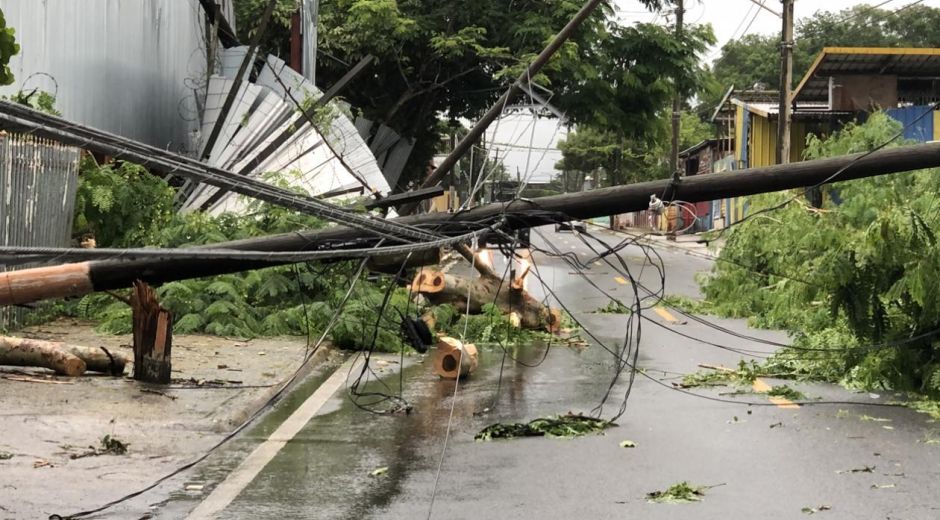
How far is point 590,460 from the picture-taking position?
8500 millimetres

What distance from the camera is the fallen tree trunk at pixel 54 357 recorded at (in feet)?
36.6

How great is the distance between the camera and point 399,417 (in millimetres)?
10430

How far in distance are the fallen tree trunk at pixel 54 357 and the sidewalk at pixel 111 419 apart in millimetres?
123

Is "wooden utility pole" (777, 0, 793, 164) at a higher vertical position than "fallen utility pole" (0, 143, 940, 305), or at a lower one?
higher

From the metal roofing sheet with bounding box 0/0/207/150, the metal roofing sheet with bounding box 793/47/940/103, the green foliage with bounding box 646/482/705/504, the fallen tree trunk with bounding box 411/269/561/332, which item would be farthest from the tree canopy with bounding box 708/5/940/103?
the green foliage with bounding box 646/482/705/504

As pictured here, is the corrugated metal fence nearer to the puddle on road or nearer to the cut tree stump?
the cut tree stump

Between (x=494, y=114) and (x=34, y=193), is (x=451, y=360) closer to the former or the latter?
(x=494, y=114)

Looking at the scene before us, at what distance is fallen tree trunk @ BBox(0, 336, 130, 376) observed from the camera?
11164 millimetres

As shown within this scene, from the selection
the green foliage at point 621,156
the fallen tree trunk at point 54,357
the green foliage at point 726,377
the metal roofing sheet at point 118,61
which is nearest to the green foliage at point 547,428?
the green foliage at point 726,377

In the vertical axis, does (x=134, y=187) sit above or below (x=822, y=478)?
above

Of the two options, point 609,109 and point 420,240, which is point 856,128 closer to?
point 420,240

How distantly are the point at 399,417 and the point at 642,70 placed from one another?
23.8m

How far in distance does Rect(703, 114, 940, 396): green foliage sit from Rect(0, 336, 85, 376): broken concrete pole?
684cm

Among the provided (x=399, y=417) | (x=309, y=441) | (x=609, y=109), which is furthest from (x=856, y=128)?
(x=609, y=109)
